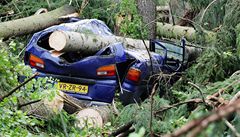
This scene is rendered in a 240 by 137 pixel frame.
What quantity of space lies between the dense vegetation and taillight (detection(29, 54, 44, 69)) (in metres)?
0.27

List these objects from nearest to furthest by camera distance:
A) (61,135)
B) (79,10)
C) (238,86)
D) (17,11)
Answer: (238,86) < (61,135) < (17,11) < (79,10)

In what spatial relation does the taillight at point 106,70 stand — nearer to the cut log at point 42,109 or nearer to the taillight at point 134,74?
the taillight at point 134,74

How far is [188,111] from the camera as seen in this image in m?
4.81

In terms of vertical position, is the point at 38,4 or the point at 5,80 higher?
the point at 5,80


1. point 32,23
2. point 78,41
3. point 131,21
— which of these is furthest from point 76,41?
point 131,21

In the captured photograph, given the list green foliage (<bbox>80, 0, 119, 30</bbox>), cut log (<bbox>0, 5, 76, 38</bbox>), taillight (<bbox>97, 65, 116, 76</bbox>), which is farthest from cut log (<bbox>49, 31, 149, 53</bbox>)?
green foliage (<bbox>80, 0, 119, 30</bbox>)

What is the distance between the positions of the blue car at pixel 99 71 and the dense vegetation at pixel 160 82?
279 millimetres

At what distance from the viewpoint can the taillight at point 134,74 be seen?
25.9ft

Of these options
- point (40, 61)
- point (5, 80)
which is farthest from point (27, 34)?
point (5, 80)

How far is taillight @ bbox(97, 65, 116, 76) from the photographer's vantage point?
779 cm

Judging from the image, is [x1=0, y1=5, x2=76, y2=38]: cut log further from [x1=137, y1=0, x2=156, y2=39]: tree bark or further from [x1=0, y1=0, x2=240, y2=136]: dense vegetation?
[x1=137, y1=0, x2=156, y2=39]: tree bark

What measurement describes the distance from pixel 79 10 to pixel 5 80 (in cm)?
781

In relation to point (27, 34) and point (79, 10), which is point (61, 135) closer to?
point (27, 34)

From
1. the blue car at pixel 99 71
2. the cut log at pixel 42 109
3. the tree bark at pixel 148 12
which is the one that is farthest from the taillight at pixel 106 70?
the tree bark at pixel 148 12
